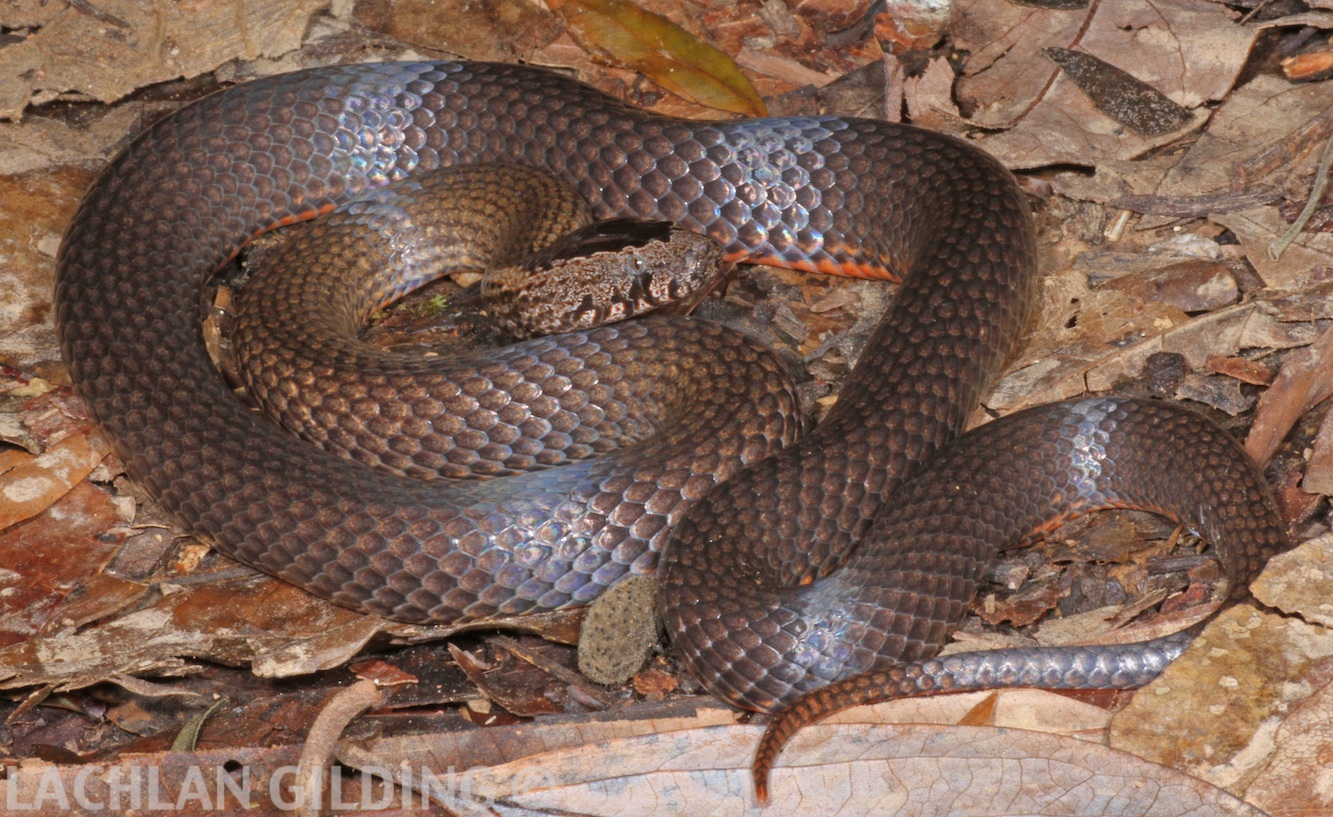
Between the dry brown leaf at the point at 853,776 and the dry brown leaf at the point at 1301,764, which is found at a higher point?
the dry brown leaf at the point at 1301,764

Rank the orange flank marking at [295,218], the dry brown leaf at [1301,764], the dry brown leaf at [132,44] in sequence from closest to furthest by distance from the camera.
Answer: the dry brown leaf at [1301,764] → the orange flank marking at [295,218] → the dry brown leaf at [132,44]

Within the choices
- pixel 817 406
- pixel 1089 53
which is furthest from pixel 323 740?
pixel 1089 53

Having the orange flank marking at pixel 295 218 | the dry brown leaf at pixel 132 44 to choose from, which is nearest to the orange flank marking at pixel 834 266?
the orange flank marking at pixel 295 218

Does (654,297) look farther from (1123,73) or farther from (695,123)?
(1123,73)

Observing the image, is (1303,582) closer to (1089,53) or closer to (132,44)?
(1089,53)

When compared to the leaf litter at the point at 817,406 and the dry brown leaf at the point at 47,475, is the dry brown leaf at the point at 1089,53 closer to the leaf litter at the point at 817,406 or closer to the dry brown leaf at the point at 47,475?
the leaf litter at the point at 817,406

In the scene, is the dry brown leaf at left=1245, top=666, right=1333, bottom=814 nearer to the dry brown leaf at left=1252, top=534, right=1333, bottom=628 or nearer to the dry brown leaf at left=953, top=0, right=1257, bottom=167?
the dry brown leaf at left=1252, top=534, right=1333, bottom=628

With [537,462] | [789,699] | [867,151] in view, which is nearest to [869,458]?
[789,699]
